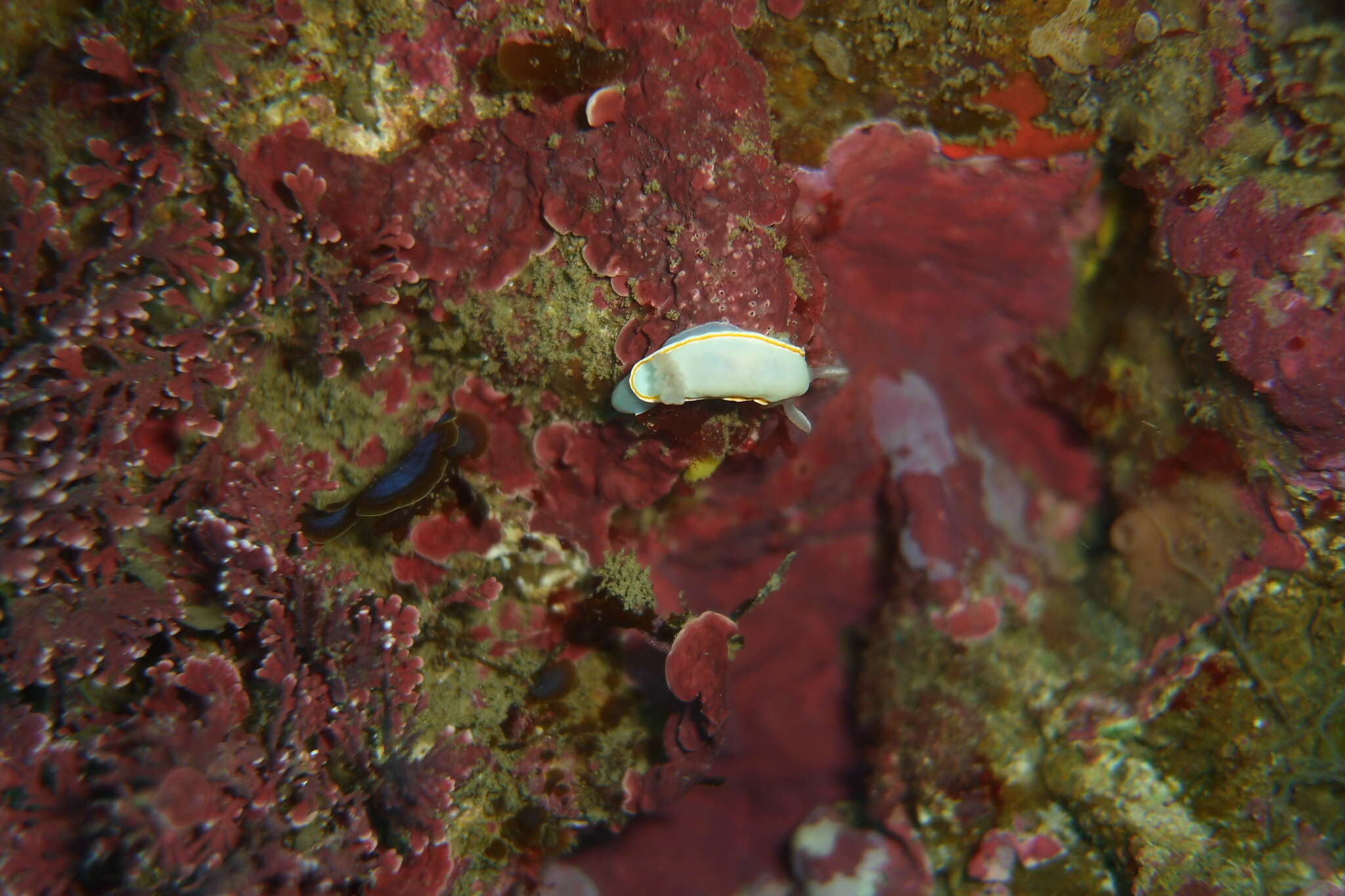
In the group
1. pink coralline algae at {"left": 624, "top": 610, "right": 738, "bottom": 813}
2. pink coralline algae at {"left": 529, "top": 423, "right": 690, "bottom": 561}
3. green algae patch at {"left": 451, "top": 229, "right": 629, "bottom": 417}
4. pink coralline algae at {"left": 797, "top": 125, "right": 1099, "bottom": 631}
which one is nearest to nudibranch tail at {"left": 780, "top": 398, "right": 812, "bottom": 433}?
pink coralline algae at {"left": 529, "top": 423, "right": 690, "bottom": 561}

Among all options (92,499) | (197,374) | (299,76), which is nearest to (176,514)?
(92,499)

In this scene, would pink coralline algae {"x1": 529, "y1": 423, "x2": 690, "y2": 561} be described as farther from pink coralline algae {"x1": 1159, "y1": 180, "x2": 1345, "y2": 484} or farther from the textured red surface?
pink coralline algae {"x1": 1159, "y1": 180, "x2": 1345, "y2": 484}

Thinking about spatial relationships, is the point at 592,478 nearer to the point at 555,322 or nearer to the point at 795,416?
the point at 555,322

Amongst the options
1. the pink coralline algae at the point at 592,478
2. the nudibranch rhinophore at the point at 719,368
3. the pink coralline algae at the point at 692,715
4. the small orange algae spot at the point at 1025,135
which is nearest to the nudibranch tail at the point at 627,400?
the nudibranch rhinophore at the point at 719,368

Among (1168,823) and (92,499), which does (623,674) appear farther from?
(1168,823)

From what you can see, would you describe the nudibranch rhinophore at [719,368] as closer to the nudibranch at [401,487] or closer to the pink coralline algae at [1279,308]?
the nudibranch at [401,487]

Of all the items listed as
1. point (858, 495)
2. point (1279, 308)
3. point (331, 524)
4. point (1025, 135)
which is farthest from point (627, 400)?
point (1279, 308)
